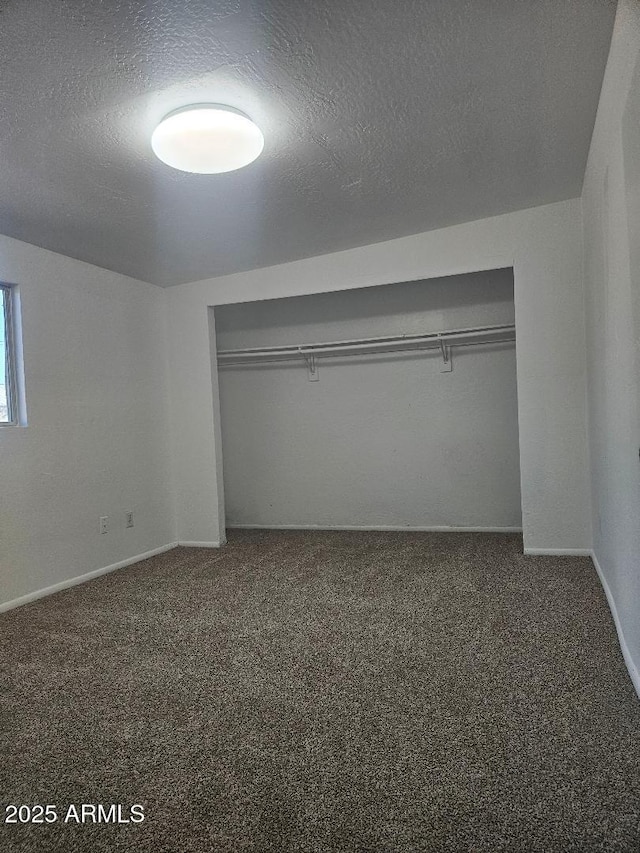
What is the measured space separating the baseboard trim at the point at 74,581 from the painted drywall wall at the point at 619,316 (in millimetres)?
2918

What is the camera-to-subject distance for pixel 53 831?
1327 mm

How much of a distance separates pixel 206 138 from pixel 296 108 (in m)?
0.35

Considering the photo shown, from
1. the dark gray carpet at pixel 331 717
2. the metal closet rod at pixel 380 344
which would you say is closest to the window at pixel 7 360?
the dark gray carpet at pixel 331 717

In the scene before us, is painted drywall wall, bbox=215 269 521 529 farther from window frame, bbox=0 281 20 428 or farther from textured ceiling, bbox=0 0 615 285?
window frame, bbox=0 281 20 428

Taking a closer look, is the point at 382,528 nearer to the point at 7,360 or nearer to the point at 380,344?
the point at 380,344

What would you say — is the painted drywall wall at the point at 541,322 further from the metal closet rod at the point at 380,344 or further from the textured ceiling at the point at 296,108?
the metal closet rod at the point at 380,344

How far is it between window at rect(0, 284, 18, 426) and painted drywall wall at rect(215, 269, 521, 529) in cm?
223

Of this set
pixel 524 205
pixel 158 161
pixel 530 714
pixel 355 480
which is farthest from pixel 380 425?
pixel 530 714

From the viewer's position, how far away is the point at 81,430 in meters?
3.61

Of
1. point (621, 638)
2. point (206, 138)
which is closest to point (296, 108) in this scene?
point (206, 138)

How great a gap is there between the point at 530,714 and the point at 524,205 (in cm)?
287

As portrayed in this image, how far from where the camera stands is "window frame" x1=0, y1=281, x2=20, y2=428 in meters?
3.20

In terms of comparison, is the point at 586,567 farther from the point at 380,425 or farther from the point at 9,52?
the point at 9,52

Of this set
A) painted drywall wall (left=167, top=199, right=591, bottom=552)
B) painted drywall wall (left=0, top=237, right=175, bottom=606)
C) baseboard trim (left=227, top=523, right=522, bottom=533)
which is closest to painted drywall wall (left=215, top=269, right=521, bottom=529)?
baseboard trim (left=227, top=523, right=522, bottom=533)
